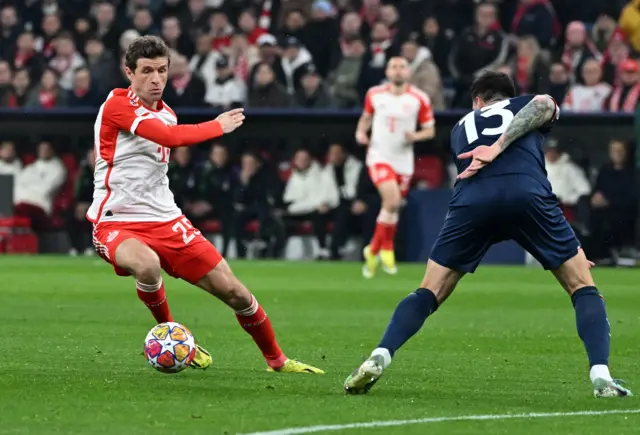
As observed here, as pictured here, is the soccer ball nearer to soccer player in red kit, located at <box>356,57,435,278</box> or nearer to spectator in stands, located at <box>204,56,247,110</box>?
soccer player in red kit, located at <box>356,57,435,278</box>

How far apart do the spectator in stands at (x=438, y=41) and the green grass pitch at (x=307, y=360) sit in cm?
591

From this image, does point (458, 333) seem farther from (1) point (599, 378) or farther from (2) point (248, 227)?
(2) point (248, 227)

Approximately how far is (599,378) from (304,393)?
154 centimetres

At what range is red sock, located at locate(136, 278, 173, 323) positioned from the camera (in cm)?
913

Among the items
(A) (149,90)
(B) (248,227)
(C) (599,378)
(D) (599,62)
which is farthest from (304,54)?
(C) (599,378)

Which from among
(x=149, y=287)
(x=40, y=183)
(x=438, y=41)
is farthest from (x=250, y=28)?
(x=149, y=287)

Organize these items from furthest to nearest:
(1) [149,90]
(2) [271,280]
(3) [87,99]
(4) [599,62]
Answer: (3) [87,99] < (4) [599,62] < (2) [271,280] < (1) [149,90]

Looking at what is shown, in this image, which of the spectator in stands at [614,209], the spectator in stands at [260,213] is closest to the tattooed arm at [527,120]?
the spectator in stands at [614,209]

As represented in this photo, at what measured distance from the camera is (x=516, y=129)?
26.2 ft

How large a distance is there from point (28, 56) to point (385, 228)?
9747 millimetres

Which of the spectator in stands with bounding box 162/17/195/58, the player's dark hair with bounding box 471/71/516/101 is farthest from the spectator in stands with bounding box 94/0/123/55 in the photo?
the player's dark hair with bounding box 471/71/516/101

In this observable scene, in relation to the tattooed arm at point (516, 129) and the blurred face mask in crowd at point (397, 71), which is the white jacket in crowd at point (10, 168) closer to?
the blurred face mask in crowd at point (397, 71)

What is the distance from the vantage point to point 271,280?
60.4 feet

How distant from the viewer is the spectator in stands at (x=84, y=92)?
974 inches
